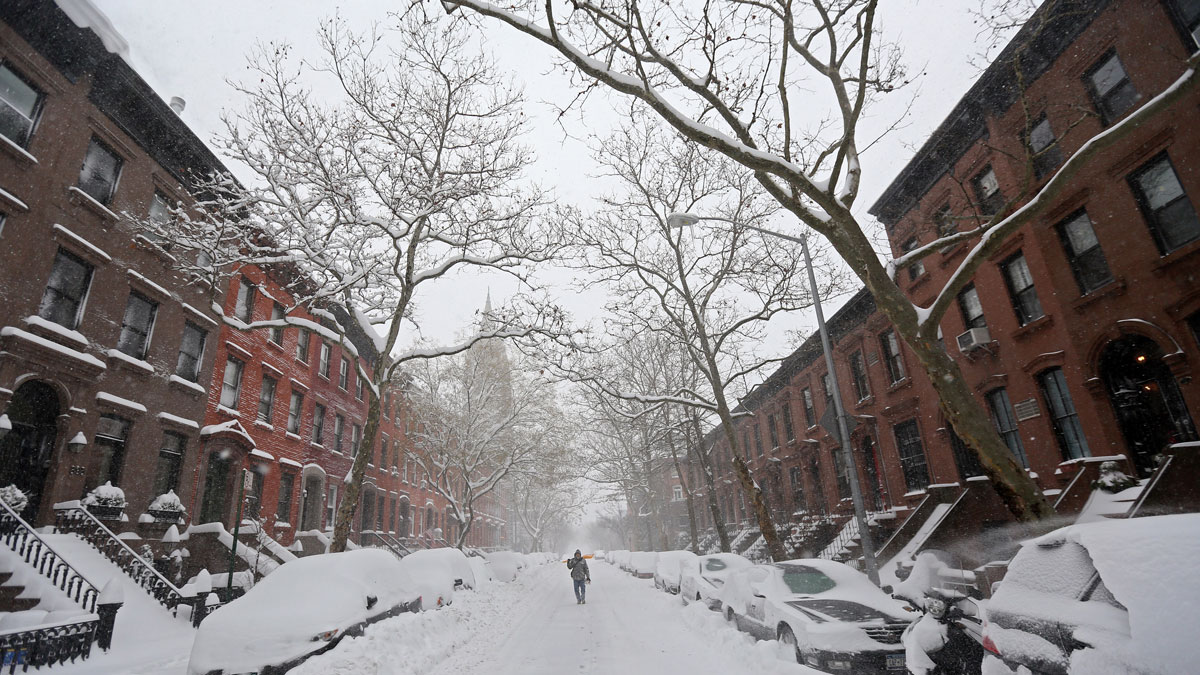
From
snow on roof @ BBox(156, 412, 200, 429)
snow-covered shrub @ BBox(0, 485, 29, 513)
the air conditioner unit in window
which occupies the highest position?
the air conditioner unit in window

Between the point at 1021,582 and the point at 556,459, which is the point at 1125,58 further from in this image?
the point at 556,459

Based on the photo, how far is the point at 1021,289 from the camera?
1383cm

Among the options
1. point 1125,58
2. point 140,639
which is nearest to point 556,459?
point 140,639

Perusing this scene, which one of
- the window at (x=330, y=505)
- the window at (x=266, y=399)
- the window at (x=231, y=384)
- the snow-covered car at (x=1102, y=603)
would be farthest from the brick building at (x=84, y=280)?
the snow-covered car at (x=1102, y=603)

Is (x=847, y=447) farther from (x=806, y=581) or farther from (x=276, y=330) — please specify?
(x=276, y=330)

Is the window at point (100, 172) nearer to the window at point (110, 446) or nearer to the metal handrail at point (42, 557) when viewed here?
the window at point (110, 446)

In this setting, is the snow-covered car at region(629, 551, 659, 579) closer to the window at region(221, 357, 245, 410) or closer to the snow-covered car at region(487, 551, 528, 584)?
the snow-covered car at region(487, 551, 528, 584)

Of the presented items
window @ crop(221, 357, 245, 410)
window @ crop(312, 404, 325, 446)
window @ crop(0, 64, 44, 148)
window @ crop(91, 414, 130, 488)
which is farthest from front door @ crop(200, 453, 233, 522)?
window @ crop(0, 64, 44, 148)

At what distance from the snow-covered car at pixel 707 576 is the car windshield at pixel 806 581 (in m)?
4.37

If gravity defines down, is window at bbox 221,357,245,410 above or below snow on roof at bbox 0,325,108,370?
above

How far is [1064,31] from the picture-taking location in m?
12.1

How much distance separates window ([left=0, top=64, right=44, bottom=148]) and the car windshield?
18.3m

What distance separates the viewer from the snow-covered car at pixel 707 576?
541 inches

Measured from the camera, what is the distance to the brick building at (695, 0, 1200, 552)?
10.1 meters
